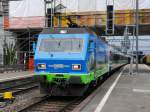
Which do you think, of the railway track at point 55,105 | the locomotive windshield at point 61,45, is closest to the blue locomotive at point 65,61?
the locomotive windshield at point 61,45

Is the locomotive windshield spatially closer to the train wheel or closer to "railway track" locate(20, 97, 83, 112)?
the train wheel

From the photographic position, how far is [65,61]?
15.7 m

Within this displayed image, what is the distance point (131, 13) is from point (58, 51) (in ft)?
72.5

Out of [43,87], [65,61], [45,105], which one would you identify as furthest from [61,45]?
[45,105]

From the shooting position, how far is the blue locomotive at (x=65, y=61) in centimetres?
1550

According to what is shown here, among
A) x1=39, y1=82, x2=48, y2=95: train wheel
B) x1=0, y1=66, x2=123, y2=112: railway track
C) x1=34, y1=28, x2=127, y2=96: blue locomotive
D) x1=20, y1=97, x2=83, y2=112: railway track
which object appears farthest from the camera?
x1=39, y1=82, x2=48, y2=95: train wheel

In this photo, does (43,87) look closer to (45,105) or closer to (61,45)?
(45,105)

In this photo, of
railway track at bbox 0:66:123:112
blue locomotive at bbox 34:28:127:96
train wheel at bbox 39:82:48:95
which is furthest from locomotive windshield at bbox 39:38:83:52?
railway track at bbox 0:66:123:112

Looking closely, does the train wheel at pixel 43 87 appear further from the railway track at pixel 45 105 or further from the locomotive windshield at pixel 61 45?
the locomotive windshield at pixel 61 45

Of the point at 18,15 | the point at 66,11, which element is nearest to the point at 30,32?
the point at 18,15

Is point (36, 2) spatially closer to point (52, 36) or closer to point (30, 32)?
point (30, 32)

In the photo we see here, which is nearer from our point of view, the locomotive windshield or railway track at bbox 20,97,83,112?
railway track at bbox 20,97,83,112

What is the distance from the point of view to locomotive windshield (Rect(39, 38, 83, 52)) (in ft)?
52.9

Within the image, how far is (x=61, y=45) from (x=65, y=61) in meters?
0.85
